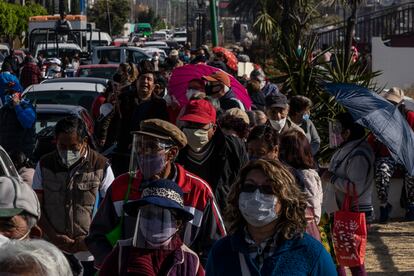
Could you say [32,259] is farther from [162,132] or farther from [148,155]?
[162,132]

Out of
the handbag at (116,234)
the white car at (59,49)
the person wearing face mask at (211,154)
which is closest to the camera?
the handbag at (116,234)

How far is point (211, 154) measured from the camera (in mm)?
7586

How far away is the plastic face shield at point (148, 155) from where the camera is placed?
624 centimetres

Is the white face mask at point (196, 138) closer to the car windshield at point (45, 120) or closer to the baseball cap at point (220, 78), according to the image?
the baseball cap at point (220, 78)

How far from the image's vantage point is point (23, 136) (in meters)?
13.0

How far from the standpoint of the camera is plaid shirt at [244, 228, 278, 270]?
4.91 metres

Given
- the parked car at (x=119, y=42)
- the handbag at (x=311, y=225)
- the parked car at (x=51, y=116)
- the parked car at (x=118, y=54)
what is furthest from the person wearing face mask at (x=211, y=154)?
the parked car at (x=119, y=42)

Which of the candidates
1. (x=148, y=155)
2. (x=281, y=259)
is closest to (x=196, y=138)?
(x=148, y=155)

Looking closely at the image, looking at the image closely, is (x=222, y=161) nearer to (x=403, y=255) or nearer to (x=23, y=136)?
(x=403, y=255)

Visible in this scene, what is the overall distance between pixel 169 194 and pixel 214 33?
24.3 m

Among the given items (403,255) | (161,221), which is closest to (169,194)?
(161,221)

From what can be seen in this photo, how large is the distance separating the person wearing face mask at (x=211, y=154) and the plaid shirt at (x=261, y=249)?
240 cm

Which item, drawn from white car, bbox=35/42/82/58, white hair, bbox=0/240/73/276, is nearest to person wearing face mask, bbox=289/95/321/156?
white hair, bbox=0/240/73/276

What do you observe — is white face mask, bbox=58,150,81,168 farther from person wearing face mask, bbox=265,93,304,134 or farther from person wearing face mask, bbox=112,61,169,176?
person wearing face mask, bbox=112,61,169,176
